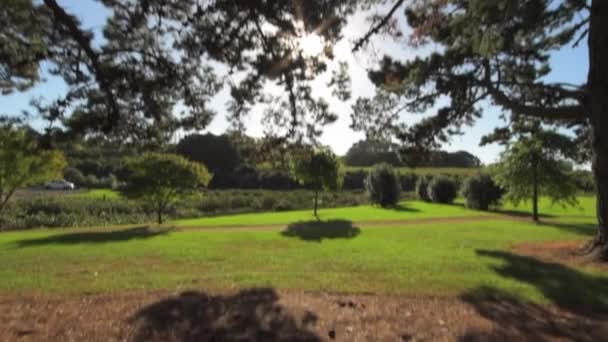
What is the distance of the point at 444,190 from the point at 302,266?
111 feet

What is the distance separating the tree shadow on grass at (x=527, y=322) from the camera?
494 centimetres

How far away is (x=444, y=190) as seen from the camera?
40.2 meters

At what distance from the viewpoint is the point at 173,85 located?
23.6ft

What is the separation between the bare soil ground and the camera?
4957mm

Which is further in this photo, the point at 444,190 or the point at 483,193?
the point at 444,190

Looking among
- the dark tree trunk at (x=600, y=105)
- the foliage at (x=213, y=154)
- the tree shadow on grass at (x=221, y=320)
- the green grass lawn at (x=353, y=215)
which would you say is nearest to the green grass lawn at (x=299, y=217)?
the green grass lawn at (x=353, y=215)

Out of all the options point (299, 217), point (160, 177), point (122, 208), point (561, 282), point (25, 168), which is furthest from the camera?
point (122, 208)

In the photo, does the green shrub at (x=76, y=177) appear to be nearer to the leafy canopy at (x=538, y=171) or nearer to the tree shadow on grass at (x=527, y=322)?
the leafy canopy at (x=538, y=171)

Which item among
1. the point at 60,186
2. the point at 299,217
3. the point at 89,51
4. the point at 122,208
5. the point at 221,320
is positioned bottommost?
the point at 122,208

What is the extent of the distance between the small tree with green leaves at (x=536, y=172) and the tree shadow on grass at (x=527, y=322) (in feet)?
62.7

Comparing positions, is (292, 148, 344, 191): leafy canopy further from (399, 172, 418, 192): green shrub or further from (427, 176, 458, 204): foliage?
(399, 172, 418, 192): green shrub

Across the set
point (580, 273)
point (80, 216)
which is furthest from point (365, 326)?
point (80, 216)

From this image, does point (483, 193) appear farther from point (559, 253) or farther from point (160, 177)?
point (160, 177)

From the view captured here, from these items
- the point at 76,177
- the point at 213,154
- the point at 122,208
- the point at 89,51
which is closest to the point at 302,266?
the point at 89,51
